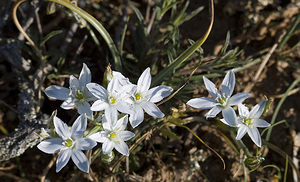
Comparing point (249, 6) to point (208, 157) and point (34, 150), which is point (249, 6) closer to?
point (208, 157)

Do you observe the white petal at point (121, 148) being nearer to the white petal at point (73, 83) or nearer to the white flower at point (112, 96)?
the white flower at point (112, 96)

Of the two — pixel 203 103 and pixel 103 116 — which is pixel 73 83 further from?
pixel 203 103

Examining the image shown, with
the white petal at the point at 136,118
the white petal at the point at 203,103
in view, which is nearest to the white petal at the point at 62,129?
the white petal at the point at 136,118

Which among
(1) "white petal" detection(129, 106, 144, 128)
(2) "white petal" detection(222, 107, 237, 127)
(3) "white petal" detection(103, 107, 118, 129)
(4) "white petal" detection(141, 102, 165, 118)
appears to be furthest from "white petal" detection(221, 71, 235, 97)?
(3) "white petal" detection(103, 107, 118, 129)

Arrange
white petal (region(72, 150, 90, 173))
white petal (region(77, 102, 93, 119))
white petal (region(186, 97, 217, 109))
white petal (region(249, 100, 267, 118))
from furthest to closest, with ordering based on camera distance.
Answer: white petal (region(249, 100, 267, 118)), white petal (region(186, 97, 217, 109)), white petal (region(77, 102, 93, 119)), white petal (region(72, 150, 90, 173))

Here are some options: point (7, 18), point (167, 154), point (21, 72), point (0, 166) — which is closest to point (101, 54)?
point (21, 72)

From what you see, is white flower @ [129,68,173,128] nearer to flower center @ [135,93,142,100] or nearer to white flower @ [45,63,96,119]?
flower center @ [135,93,142,100]

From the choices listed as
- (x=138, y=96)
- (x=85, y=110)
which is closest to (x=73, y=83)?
(x=85, y=110)
